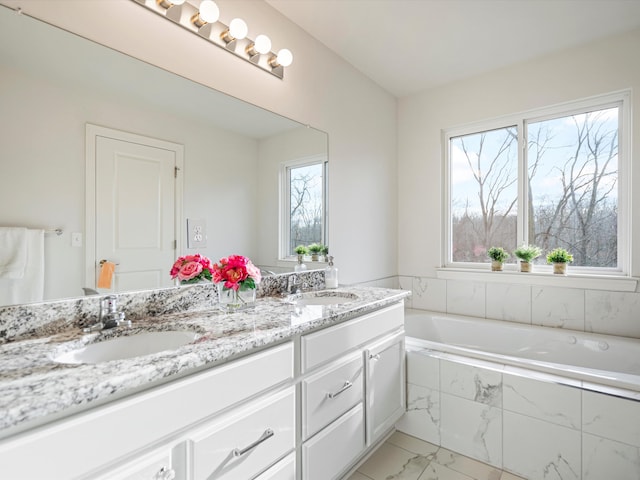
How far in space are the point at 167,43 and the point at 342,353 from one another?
4.99 ft

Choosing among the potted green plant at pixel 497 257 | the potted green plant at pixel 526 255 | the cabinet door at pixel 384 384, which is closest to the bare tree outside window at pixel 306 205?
the cabinet door at pixel 384 384

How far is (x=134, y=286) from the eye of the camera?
52.8 inches

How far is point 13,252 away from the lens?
41.7 inches

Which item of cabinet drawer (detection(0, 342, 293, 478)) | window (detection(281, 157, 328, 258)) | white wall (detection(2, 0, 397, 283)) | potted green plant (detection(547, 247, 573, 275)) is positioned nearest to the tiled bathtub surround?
window (detection(281, 157, 328, 258))

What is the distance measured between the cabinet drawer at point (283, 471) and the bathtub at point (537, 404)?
1085mm

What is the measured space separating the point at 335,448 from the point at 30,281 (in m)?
1.31

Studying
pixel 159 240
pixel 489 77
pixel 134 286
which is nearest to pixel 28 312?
pixel 134 286

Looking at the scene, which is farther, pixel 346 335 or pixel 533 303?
pixel 533 303

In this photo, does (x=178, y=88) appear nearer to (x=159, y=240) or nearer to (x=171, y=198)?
(x=171, y=198)

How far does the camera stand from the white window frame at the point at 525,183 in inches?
87.0

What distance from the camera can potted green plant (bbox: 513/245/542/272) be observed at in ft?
8.14

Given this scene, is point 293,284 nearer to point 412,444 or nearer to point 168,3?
point 412,444

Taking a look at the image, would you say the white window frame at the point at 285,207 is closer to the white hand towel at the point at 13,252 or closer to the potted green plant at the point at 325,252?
the potted green plant at the point at 325,252

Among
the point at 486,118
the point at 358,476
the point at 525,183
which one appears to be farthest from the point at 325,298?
the point at 486,118
